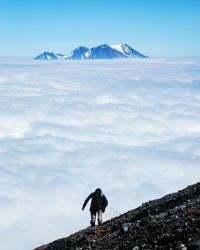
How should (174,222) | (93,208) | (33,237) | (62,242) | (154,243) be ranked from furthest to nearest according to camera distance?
(33,237) < (93,208) < (62,242) < (174,222) < (154,243)

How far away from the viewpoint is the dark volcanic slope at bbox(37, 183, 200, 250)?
15945 millimetres

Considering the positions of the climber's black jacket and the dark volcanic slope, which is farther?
the climber's black jacket

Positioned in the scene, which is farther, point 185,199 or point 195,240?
point 185,199

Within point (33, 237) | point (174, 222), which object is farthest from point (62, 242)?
point (33, 237)

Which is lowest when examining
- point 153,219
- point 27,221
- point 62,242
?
point 27,221

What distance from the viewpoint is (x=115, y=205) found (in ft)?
654

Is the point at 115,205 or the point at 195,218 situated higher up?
the point at 195,218

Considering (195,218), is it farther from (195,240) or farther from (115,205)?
(115,205)

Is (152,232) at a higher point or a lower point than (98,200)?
higher

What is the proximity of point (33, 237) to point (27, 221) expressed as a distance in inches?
833

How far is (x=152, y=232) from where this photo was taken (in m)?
17.3

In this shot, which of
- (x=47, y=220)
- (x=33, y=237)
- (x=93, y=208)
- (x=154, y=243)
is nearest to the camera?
(x=154, y=243)

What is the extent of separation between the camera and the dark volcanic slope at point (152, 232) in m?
15.9

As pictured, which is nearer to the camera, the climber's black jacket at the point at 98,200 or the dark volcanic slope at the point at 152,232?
the dark volcanic slope at the point at 152,232
